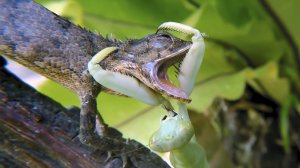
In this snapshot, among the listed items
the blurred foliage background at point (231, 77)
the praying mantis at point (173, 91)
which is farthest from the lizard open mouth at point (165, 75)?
the blurred foliage background at point (231, 77)

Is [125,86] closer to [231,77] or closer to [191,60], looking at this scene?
[191,60]

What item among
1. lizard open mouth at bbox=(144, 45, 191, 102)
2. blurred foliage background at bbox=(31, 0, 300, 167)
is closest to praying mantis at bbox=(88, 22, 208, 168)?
lizard open mouth at bbox=(144, 45, 191, 102)

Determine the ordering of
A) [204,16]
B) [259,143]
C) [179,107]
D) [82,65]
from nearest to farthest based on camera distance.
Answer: [179,107], [82,65], [204,16], [259,143]

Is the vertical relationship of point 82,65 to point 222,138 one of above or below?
above

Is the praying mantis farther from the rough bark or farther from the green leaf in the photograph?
the green leaf

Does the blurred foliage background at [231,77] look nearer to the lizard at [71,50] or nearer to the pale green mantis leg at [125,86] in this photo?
the lizard at [71,50]

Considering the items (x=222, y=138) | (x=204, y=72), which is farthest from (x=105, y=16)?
(x=222, y=138)

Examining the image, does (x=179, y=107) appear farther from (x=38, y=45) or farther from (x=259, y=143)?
(x=259, y=143)
